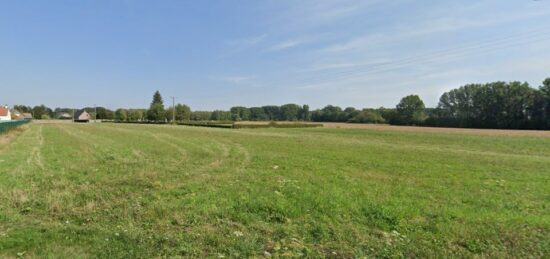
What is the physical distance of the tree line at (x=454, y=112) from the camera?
265ft

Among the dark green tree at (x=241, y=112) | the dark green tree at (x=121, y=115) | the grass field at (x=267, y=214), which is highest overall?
A: the dark green tree at (x=241, y=112)

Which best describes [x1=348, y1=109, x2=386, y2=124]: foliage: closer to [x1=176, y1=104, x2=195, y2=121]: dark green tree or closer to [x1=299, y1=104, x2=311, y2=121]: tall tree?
[x1=299, y1=104, x2=311, y2=121]: tall tree

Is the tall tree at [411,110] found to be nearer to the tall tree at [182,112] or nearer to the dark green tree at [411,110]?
the dark green tree at [411,110]

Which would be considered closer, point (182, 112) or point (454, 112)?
point (454, 112)

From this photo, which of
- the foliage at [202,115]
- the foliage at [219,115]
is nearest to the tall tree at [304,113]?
the foliage at [219,115]

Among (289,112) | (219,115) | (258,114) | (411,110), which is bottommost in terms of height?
(219,115)

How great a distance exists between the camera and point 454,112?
355 ft

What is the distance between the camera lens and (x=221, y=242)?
459 cm

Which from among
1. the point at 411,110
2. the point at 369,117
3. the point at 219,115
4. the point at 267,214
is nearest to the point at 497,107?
the point at 411,110

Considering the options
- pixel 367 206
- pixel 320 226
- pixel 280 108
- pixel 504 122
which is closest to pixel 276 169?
pixel 367 206

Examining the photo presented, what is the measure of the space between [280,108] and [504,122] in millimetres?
118043

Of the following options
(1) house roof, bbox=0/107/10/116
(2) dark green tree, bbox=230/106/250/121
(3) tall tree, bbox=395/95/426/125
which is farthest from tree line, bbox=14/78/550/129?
(1) house roof, bbox=0/107/10/116

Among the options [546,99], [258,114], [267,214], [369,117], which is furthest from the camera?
[258,114]

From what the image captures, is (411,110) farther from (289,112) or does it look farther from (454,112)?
(289,112)
